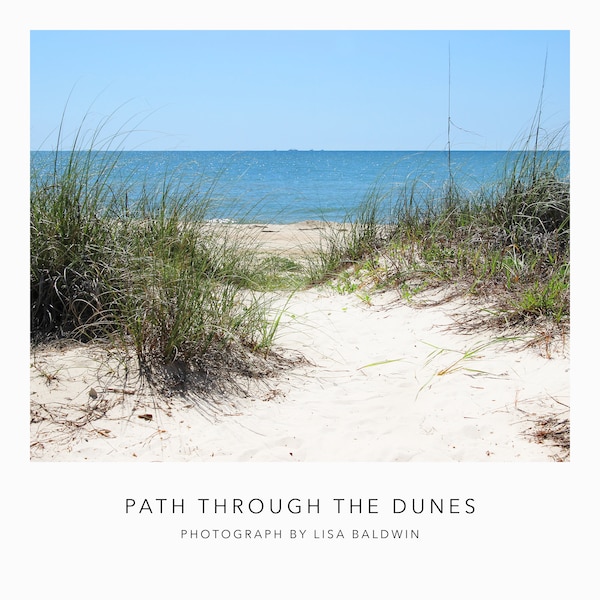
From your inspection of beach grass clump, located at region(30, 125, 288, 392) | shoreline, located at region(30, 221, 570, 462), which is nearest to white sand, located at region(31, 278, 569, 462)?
shoreline, located at region(30, 221, 570, 462)

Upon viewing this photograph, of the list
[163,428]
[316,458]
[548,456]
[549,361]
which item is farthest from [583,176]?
[163,428]

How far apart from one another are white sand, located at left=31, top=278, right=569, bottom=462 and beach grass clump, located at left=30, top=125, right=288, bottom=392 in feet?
0.68

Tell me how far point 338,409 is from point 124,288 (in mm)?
1335

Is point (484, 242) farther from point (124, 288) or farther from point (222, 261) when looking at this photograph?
point (124, 288)

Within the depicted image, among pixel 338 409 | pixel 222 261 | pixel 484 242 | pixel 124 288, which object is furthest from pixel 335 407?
pixel 484 242

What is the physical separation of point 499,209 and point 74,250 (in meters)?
3.30

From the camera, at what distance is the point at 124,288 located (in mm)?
3389

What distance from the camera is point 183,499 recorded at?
7.55 feet

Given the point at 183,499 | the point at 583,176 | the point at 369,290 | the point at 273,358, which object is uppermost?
the point at 583,176

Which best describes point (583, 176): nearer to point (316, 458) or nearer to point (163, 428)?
point (316, 458)

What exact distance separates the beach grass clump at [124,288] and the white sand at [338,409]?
0.21m

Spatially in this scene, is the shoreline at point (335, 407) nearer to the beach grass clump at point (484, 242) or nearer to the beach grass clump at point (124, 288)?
the beach grass clump at point (124, 288)

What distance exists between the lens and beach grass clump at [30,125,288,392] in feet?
10.4

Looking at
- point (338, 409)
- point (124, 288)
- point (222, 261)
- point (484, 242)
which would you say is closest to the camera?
point (338, 409)
